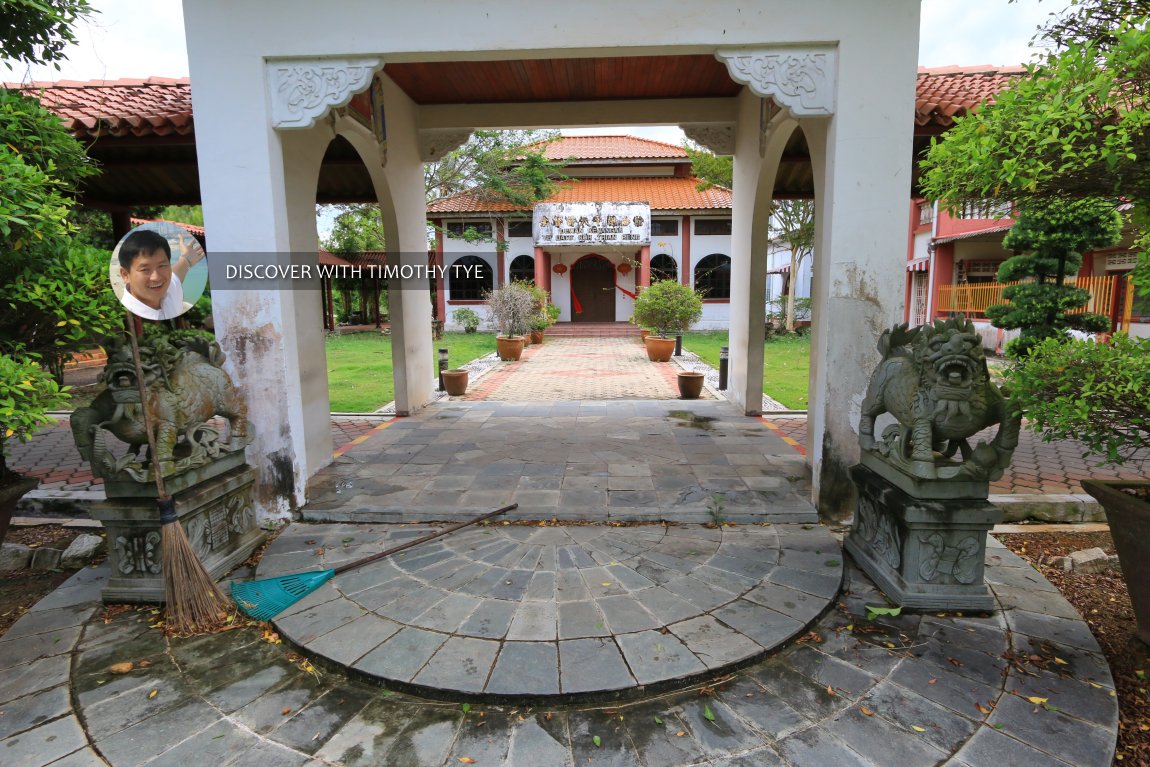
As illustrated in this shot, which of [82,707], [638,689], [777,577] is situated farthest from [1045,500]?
[82,707]

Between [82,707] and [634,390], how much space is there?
8.12 m

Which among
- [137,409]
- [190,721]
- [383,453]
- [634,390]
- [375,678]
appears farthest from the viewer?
[634,390]

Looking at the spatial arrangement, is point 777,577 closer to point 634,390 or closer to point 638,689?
point 638,689

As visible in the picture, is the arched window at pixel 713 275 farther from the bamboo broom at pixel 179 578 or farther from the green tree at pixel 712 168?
the bamboo broom at pixel 179 578

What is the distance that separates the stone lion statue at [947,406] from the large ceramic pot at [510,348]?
11.1 meters

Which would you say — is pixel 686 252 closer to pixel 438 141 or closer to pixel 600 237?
pixel 600 237

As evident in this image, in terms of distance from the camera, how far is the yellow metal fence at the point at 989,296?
1166cm

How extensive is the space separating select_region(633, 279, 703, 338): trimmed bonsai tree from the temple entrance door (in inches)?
340

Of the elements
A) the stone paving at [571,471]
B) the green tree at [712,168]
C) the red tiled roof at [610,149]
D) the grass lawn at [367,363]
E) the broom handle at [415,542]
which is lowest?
the broom handle at [415,542]

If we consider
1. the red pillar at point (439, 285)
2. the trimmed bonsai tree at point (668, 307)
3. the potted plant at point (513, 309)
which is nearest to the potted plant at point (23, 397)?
the potted plant at point (513, 309)

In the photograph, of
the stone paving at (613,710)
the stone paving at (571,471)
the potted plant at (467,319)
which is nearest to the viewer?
the stone paving at (613,710)

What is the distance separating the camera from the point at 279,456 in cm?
405

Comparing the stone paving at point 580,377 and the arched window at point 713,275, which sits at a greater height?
the arched window at point 713,275

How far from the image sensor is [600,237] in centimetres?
1934
